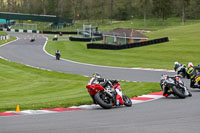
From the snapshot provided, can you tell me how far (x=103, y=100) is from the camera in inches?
532

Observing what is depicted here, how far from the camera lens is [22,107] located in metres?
13.7

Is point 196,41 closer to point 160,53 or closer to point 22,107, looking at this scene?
point 160,53

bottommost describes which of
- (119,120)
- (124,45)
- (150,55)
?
(150,55)

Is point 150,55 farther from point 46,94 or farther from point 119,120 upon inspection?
point 119,120

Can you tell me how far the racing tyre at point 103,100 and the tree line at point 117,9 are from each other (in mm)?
112400

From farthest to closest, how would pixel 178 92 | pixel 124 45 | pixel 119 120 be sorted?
pixel 124 45 → pixel 178 92 → pixel 119 120

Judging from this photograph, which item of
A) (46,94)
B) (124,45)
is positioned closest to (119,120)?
(46,94)

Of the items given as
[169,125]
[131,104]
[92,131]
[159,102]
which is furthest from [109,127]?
[159,102]

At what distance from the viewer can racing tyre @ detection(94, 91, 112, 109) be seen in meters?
13.3

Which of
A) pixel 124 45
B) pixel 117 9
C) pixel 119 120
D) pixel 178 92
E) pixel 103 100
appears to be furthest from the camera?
pixel 117 9

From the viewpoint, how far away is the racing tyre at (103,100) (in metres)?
13.3

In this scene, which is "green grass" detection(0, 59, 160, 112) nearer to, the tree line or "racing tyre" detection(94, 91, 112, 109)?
"racing tyre" detection(94, 91, 112, 109)

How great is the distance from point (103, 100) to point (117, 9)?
14824cm

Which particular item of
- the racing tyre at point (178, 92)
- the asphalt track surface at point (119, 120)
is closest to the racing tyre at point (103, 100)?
the asphalt track surface at point (119, 120)
